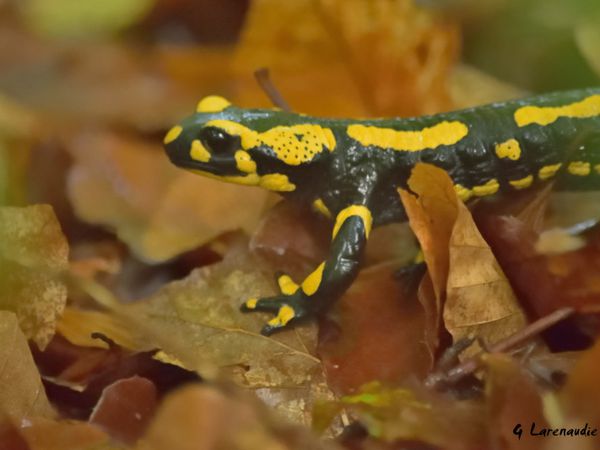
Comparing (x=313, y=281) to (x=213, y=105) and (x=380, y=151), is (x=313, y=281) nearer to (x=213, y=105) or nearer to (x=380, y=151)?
(x=380, y=151)

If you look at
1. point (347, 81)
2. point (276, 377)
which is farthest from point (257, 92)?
point (276, 377)

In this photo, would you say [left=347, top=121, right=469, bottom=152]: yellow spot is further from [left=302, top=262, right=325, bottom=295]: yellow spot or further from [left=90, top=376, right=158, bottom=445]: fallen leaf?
[left=90, top=376, right=158, bottom=445]: fallen leaf

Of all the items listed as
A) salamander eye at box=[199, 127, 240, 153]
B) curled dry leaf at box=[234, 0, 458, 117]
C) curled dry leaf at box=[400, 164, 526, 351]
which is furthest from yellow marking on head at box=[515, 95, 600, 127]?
salamander eye at box=[199, 127, 240, 153]

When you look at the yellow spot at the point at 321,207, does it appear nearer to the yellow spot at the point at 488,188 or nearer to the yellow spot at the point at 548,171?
the yellow spot at the point at 488,188

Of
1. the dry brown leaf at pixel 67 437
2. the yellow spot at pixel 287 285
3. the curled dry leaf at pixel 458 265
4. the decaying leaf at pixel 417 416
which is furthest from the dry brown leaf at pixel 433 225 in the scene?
the dry brown leaf at pixel 67 437

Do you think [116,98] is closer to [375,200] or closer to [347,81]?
[347,81]

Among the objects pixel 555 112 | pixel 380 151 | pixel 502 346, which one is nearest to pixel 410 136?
pixel 380 151
